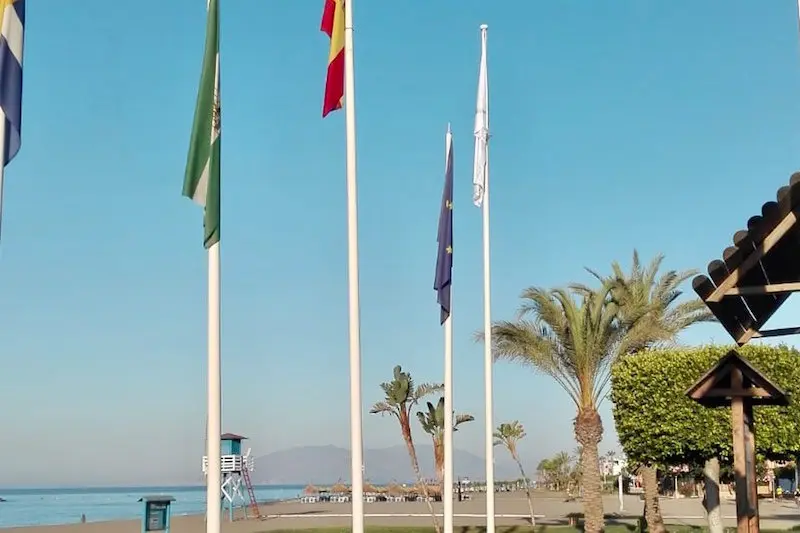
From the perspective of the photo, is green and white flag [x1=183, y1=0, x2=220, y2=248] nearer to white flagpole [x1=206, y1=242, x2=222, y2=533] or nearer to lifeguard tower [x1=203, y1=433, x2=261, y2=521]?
white flagpole [x1=206, y1=242, x2=222, y2=533]

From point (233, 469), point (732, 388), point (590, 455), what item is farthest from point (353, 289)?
point (233, 469)

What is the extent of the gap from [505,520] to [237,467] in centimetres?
1511

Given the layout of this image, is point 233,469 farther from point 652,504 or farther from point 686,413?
point 686,413

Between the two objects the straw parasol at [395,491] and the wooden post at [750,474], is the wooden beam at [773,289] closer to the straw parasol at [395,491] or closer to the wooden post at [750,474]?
the wooden post at [750,474]

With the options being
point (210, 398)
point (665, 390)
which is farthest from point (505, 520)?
point (210, 398)

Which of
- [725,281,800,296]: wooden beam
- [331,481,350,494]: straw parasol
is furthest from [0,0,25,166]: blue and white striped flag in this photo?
[331,481,350,494]: straw parasol

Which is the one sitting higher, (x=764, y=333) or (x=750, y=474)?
(x=764, y=333)

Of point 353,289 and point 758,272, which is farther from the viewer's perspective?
point 353,289

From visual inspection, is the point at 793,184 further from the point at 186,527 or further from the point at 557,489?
the point at 557,489

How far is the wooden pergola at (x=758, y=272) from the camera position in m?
8.50

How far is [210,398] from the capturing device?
9016 millimetres

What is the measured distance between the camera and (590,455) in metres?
24.1

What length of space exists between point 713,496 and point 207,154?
585 inches

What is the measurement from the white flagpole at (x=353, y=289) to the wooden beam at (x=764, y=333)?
14.4 ft
